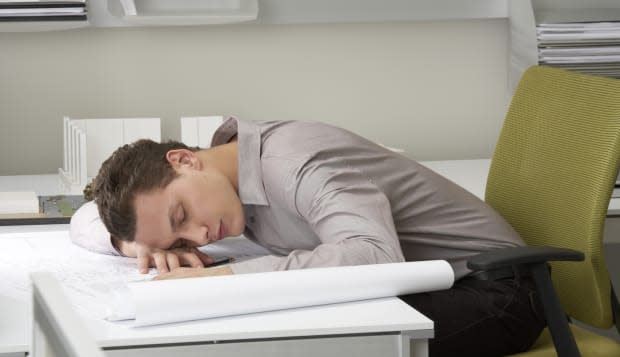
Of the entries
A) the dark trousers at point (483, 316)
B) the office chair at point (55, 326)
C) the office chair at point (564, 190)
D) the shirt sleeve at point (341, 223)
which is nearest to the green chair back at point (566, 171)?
the office chair at point (564, 190)

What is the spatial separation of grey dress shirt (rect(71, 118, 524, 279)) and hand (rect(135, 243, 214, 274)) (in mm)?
132

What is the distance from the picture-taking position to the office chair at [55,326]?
0.69m

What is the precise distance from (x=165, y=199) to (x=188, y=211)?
0.15 feet

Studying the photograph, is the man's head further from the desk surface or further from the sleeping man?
the desk surface

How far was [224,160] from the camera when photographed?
1.85m

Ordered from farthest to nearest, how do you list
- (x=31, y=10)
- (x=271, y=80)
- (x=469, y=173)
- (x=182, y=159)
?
(x=271, y=80) → (x=469, y=173) → (x=31, y=10) → (x=182, y=159)

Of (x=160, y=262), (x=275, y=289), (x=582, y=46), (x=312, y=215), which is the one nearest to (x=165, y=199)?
(x=160, y=262)

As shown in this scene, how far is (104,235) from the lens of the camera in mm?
1937

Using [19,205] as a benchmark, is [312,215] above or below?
above

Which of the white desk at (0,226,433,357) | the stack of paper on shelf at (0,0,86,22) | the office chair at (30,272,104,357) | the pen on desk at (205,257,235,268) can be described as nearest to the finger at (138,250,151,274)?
the pen on desk at (205,257,235,268)

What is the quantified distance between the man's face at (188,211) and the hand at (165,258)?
35mm

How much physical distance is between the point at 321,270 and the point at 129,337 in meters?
0.29

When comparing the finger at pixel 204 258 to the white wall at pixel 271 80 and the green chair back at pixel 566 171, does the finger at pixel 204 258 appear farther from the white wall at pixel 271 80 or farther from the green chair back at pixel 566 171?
the white wall at pixel 271 80

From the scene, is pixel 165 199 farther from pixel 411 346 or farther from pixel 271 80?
pixel 271 80
